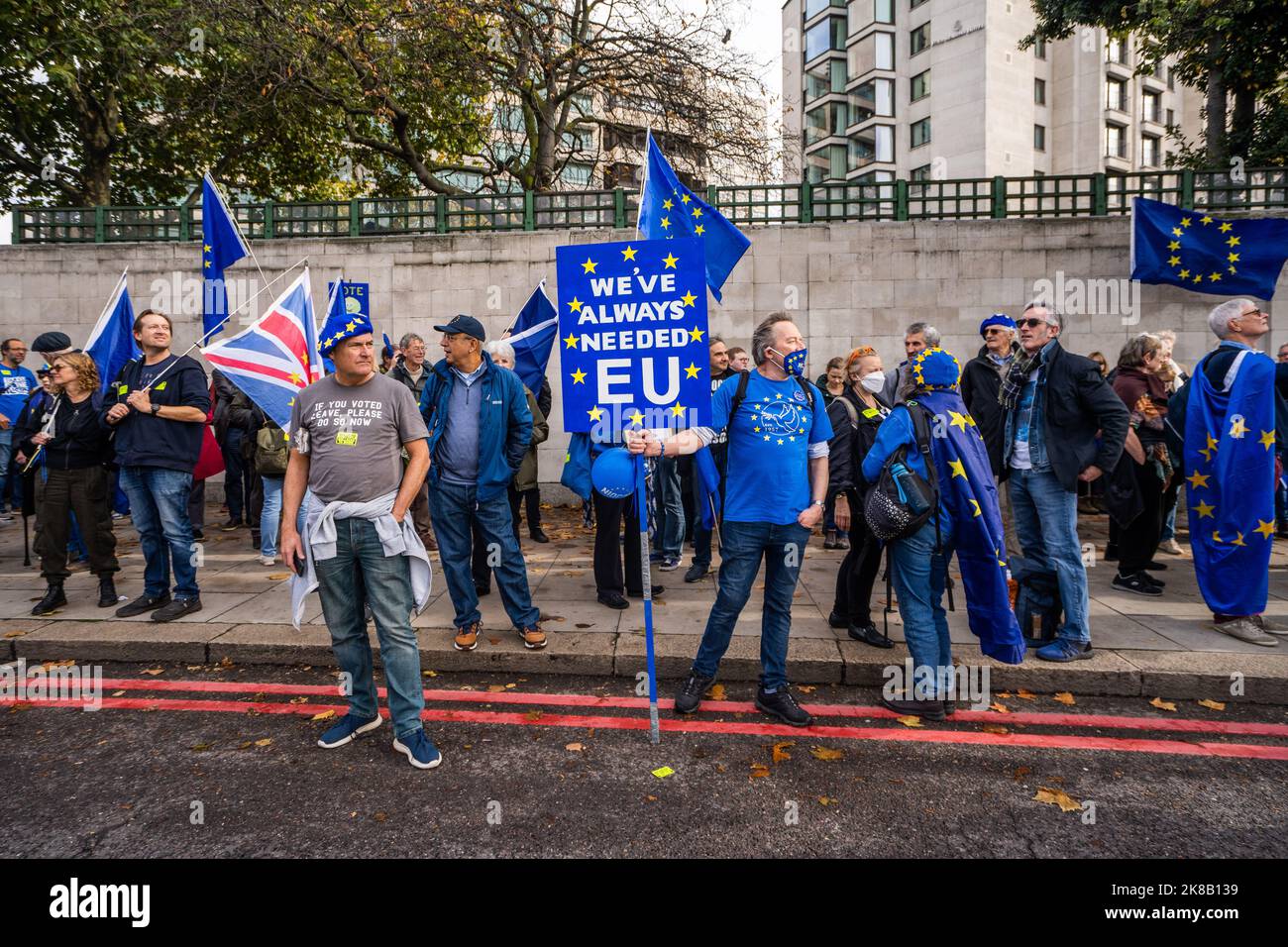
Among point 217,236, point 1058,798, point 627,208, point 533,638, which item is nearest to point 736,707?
point 533,638

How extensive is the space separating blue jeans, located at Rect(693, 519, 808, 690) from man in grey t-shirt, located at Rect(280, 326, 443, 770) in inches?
66.4

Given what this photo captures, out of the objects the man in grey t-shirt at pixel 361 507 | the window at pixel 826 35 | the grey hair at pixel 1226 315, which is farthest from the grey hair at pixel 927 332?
the window at pixel 826 35

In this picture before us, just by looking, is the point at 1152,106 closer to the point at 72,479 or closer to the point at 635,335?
the point at 635,335

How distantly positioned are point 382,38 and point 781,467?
47.8ft

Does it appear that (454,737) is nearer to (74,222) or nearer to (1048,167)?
(74,222)

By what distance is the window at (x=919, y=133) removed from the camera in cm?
4097

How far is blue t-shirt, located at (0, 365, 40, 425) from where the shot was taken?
9719 millimetres

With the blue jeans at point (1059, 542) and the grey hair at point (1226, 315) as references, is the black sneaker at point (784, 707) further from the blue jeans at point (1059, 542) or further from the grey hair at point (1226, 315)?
the grey hair at point (1226, 315)

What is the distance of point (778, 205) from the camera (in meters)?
12.5

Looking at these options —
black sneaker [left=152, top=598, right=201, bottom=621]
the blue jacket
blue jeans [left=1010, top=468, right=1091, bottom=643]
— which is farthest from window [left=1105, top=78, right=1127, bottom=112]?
black sneaker [left=152, top=598, right=201, bottom=621]

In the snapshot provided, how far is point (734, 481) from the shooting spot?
4238 millimetres

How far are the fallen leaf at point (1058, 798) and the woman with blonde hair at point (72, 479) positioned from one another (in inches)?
273
